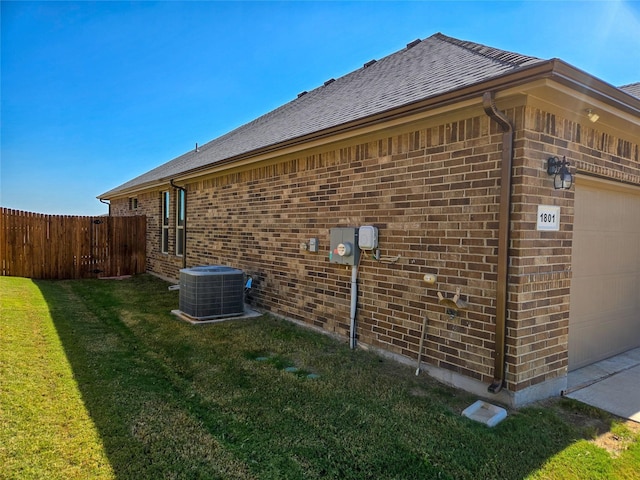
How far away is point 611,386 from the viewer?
12.6 feet

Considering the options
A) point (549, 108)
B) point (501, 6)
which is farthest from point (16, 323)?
point (501, 6)

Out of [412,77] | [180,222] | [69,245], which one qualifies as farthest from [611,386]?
Result: [69,245]

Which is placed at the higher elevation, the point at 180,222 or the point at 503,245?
the point at 180,222

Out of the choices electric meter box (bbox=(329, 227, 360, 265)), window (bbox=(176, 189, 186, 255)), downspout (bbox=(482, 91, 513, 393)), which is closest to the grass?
downspout (bbox=(482, 91, 513, 393))

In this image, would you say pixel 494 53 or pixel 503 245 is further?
pixel 494 53

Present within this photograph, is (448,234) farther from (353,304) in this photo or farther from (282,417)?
(282,417)

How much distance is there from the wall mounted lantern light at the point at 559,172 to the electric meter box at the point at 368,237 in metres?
1.95

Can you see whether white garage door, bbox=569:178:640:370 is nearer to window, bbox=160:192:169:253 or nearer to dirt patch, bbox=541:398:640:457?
dirt patch, bbox=541:398:640:457

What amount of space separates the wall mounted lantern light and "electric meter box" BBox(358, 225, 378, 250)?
6.41 ft

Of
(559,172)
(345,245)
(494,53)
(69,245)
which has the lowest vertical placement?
(69,245)

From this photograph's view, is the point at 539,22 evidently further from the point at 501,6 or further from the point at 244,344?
the point at 244,344

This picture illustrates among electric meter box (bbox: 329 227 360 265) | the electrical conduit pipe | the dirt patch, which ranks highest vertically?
electric meter box (bbox: 329 227 360 265)

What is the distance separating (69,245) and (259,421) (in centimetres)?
1152

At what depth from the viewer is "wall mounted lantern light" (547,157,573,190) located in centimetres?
346
